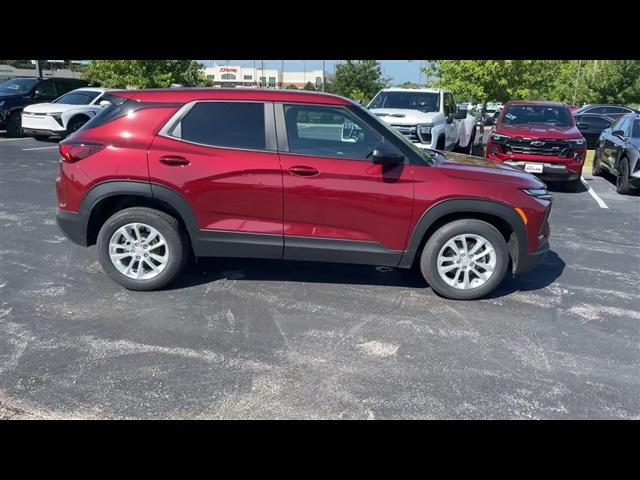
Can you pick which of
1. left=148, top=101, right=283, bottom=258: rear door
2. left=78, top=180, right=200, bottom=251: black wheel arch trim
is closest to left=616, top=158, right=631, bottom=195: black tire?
left=148, top=101, right=283, bottom=258: rear door

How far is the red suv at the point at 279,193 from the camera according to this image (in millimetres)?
4309

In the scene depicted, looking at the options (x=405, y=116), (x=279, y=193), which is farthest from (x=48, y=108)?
(x=279, y=193)

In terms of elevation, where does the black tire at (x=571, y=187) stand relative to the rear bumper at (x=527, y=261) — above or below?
below

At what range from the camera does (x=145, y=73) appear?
1998 cm

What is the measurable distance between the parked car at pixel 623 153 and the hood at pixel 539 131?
972 mm

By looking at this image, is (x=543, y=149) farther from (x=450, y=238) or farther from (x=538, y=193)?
(x=450, y=238)

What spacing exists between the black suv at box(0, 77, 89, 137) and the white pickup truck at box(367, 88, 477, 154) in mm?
11159

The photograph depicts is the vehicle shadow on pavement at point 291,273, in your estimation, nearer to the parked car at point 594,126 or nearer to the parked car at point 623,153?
the parked car at point 623,153

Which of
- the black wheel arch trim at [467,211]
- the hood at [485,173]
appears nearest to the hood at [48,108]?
the hood at [485,173]
